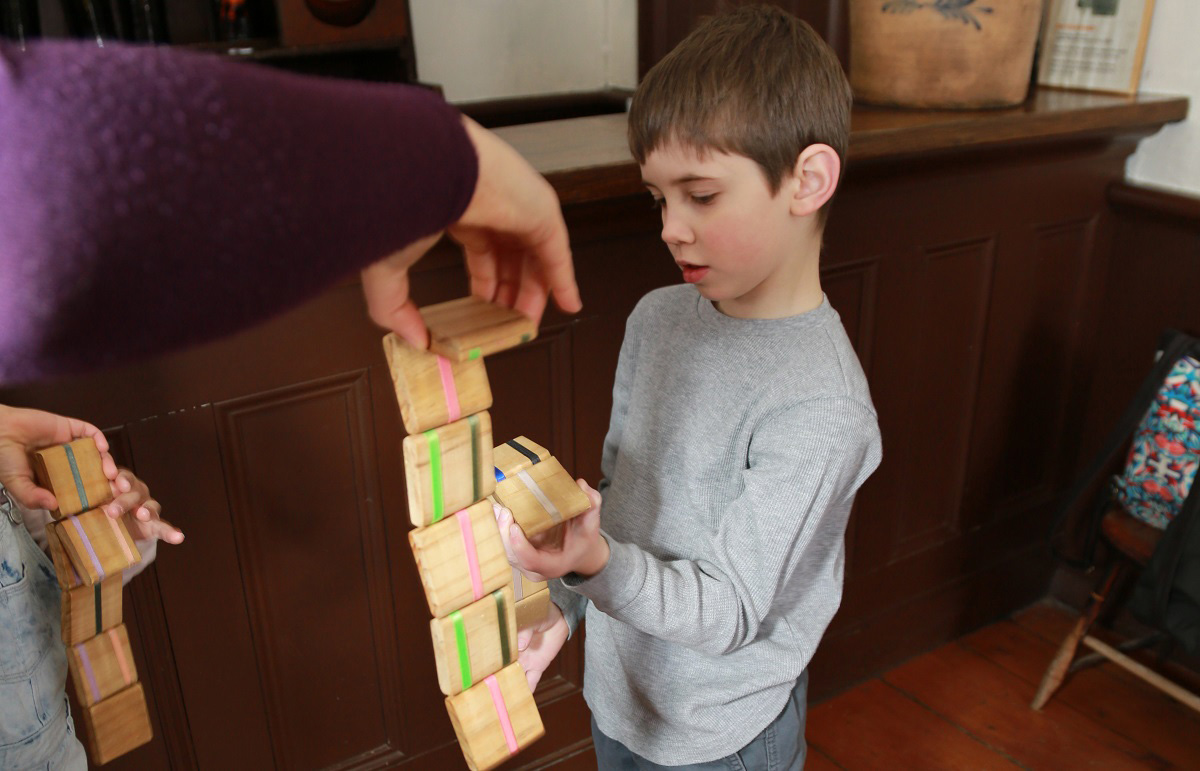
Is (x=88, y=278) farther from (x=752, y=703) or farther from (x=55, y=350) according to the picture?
(x=752, y=703)

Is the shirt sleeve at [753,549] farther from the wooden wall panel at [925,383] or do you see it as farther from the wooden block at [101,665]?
the wooden wall panel at [925,383]

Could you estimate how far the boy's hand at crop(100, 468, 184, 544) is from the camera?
921mm

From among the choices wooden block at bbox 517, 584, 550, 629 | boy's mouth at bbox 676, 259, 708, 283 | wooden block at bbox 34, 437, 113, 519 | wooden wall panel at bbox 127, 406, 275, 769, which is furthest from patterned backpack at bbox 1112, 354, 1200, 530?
wooden block at bbox 34, 437, 113, 519

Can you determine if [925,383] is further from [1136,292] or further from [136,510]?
[136,510]

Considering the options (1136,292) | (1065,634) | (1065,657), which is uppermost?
(1136,292)

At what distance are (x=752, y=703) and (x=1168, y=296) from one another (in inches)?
56.5

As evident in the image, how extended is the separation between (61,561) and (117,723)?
18cm

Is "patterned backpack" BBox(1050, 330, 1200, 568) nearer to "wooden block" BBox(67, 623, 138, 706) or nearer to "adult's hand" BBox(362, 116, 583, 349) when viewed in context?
"adult's hand" BBox(362, 116, 583, 349)

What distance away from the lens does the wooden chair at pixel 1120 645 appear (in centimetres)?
176

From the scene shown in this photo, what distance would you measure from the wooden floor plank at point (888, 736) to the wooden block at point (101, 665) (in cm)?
139

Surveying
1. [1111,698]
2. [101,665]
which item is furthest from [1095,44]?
[101,665]

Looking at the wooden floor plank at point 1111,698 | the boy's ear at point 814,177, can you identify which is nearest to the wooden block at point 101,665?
the boy's ear at point 814,177

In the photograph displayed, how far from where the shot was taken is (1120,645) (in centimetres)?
212

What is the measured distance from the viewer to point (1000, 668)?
2127mm
